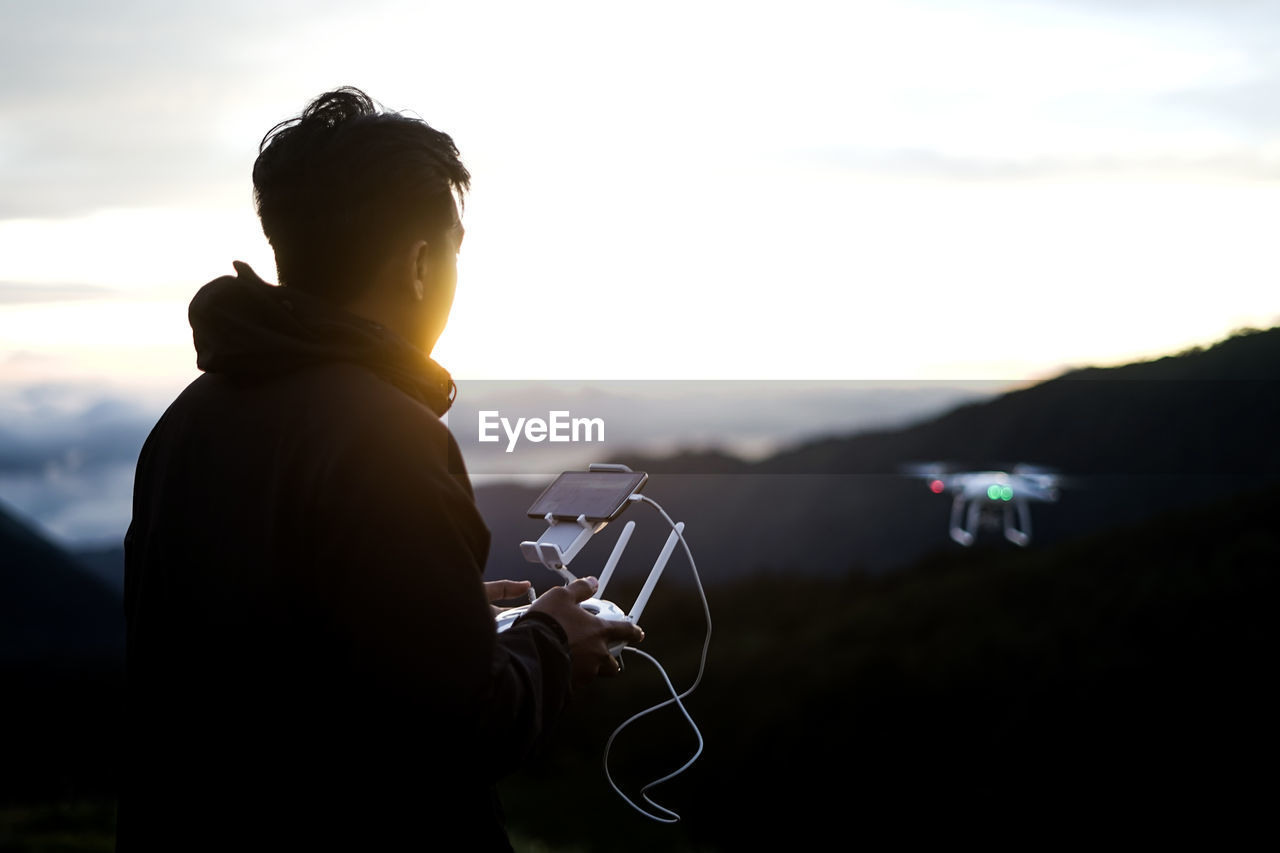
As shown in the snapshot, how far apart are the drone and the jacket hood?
22.6 meters

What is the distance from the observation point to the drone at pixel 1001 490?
22828 millimetres

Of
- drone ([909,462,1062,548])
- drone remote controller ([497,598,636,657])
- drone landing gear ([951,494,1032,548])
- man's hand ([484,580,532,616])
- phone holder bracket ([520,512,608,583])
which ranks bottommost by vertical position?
drone landing gear ([951,494,1032,548])

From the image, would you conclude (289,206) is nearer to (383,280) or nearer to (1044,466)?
(383,280)

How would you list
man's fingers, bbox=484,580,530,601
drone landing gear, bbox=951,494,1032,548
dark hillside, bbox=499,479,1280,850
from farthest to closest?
drone landing gear, bbox=951,494,1032,548 < dark hillside, bbox=499,479,1280,850 < man's fingers, bbox=484,580,530,601

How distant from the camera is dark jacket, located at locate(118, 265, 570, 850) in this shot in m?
1.34

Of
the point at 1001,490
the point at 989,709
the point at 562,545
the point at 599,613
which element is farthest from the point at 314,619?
the point at 1001,490

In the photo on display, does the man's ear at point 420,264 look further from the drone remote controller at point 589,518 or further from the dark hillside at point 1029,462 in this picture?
the dark hillside at point 1029,462

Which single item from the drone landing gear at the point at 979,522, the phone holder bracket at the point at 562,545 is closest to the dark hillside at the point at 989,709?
the drone landing gear at the point at 979,522

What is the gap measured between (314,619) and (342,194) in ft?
2.11

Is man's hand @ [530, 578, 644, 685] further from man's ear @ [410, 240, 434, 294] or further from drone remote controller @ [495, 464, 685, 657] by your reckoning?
man's ear @ [410, 240, 434, 294]

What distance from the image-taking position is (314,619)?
1.39 metres

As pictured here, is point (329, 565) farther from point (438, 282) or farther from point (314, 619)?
point (438, 282)

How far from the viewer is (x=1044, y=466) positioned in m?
25.1

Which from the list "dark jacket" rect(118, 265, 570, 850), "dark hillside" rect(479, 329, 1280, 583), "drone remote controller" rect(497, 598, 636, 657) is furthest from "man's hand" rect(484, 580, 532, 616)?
"dark hillside" rect(479, 329, 1280, 583)
